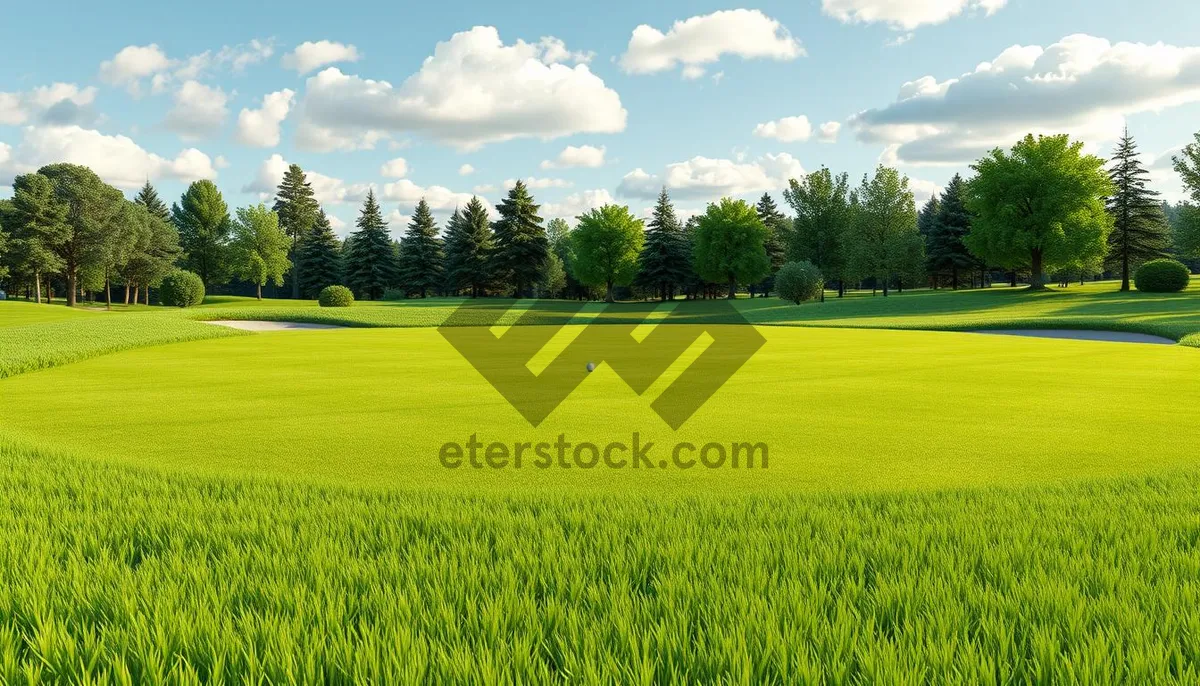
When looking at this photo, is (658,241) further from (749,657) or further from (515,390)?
(749,657)

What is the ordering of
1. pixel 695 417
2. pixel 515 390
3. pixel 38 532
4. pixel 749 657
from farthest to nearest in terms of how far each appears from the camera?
pixel 515 390, pixel 695 417, pixel 38 532, pixel 749 657

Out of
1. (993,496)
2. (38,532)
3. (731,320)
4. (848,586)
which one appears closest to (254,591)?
(38,532)

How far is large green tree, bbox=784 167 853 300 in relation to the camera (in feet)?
222

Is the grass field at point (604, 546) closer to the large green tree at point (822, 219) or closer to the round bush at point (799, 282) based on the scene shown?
the round bush at point (799, 282)

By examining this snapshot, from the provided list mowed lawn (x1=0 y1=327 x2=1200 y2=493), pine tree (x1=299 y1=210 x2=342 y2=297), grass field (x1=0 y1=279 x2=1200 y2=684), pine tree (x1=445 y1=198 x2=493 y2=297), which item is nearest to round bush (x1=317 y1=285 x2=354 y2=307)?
pine tree (x1=445 y1=198 x2=493 y2=297)

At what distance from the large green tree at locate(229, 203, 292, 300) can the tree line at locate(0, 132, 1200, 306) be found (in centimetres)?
19

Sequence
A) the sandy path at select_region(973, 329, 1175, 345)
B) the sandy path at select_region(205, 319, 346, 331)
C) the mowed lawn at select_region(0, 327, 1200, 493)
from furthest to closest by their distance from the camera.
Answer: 1. the sandy path at select_region(205, 319, 346, 331)
2. the sandy path at select_region(973, 329, 1175, 345)
3. the mowed lawn at select_region(0, 327, 1200, 493)

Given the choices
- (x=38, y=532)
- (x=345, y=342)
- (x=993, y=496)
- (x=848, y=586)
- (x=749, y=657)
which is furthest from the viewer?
(x=345, y=342)

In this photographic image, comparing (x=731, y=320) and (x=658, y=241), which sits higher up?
(x=658, y=241)

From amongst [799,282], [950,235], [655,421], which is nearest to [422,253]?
[799,282]

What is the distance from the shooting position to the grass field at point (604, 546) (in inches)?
111

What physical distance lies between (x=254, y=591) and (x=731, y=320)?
42586mm

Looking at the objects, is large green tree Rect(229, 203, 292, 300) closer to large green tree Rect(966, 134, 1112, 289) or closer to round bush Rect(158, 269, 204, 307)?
round bush Rect(158, 269, 204, 307)

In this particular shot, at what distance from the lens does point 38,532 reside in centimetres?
461
